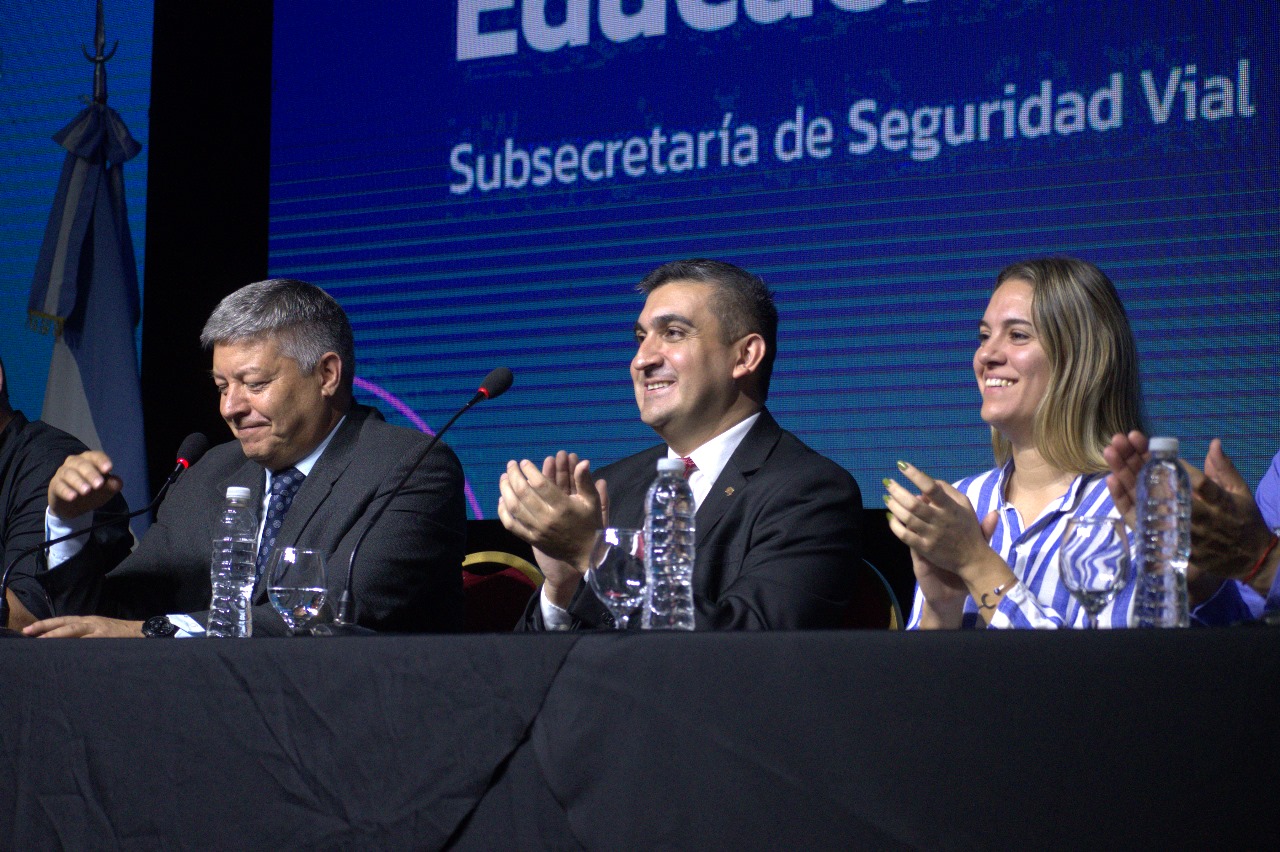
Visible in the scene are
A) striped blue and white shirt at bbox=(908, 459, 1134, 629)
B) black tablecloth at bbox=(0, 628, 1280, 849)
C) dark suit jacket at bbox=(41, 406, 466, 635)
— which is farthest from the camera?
dark suit jacket at bbox=(41, 406, 466, 635)

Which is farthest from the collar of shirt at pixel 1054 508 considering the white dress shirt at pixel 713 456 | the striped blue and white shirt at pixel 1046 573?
the white dress shirt at pixel 713 456

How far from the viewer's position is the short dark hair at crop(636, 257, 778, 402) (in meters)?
2.72

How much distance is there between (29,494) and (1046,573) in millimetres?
2383

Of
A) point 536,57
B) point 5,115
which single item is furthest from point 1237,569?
point 5,115

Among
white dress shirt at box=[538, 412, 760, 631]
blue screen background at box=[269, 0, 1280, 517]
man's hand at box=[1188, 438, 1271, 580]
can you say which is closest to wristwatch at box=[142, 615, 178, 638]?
white dress shirt at box=[538, 412, 760, 631]

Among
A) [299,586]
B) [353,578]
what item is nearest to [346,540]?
[353,578]

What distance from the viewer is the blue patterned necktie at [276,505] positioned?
281 centimetres

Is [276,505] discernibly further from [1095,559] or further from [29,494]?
[1095,559]

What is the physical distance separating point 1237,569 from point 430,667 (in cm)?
98

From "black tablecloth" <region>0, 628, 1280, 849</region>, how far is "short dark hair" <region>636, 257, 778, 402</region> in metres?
1.47

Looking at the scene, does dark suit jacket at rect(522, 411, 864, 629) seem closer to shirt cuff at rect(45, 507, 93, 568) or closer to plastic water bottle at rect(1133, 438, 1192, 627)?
plastic water bottle at rect(1133, 438, 1192, 627)

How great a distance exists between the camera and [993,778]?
3.59ft

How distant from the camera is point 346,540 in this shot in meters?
2.60

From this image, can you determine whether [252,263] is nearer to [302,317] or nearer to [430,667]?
[302,317]
